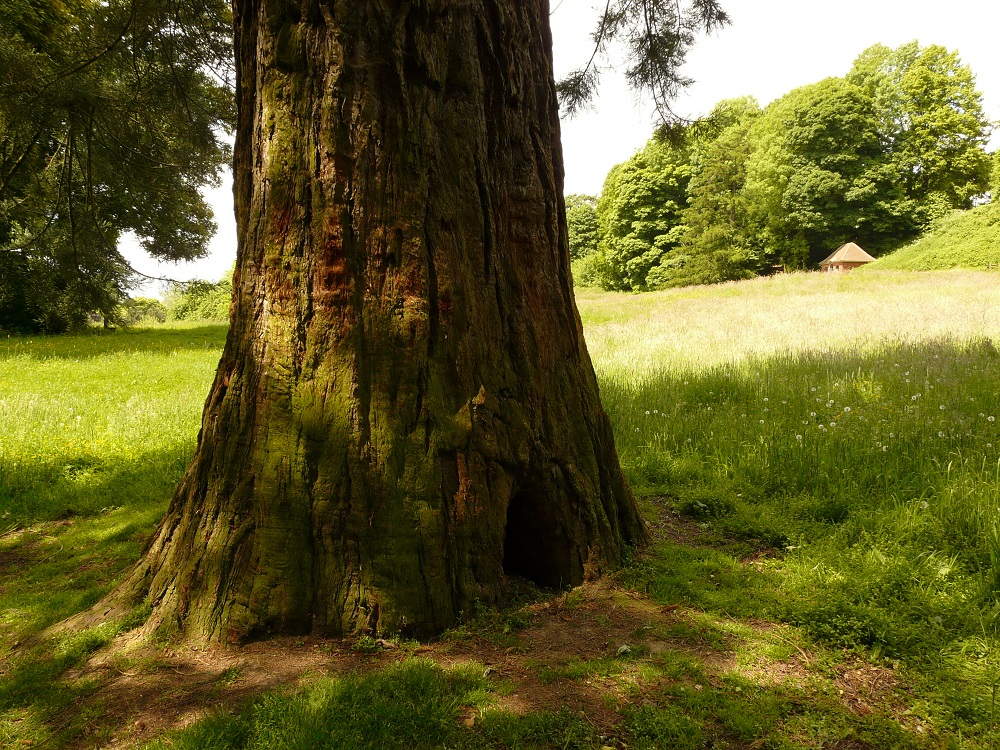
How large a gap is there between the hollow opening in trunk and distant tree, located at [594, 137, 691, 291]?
46.6 m

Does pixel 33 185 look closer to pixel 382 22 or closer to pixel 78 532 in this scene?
pixel 78 532

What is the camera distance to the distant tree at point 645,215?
48.2 m

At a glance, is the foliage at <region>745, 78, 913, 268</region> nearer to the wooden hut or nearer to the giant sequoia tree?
the wooden hut

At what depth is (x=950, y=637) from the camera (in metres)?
2.60

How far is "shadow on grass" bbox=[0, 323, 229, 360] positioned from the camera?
14.9m

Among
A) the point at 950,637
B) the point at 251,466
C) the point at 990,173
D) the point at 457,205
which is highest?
the point at 990,173

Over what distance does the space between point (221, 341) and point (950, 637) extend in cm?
2070

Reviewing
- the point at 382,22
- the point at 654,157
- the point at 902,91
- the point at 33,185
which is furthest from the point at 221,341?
the point at 902,91

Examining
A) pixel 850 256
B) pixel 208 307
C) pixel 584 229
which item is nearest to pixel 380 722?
pixel 208 307

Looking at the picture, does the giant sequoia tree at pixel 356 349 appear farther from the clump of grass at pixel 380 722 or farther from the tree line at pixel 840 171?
the tree line at pixel 840 171

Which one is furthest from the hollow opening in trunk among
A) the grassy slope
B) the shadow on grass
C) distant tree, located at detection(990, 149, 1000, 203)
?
distant tree, located at detection(990, 149, 1000, 203)

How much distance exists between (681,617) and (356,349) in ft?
6.84

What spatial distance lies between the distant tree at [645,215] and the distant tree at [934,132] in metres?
15.0

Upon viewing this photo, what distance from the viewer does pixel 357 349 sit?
106 inches
